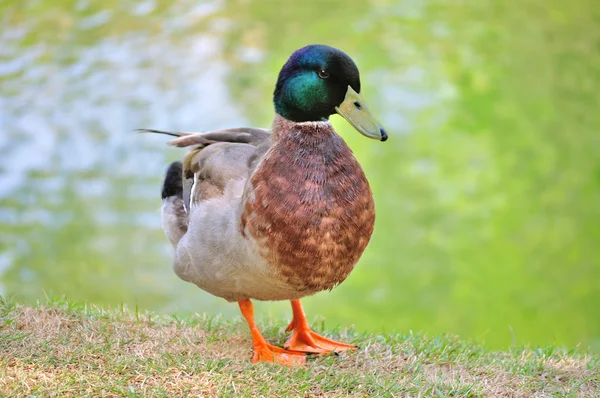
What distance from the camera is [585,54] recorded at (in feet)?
30.4

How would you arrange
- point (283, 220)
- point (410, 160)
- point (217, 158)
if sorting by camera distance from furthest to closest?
1. point (410, 160)
2. point (217, 158)
3. point (283, 220)

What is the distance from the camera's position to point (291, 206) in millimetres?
3234

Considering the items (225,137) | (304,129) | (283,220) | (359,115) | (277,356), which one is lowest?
(277,356)

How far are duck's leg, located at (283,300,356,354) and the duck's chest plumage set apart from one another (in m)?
0.38

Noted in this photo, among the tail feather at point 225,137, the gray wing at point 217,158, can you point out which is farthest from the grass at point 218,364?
the tail feather at point 225,137

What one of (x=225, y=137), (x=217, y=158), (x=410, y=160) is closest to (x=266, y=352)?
(x=217, y=158)

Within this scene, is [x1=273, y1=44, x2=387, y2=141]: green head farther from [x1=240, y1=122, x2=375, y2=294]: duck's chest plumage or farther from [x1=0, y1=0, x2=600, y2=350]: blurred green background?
[x1=0, y1=0, x2=600, y2=350]: blurred green background

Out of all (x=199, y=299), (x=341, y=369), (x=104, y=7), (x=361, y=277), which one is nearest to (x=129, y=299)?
(x=199, y=299)

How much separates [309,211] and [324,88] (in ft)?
1.75

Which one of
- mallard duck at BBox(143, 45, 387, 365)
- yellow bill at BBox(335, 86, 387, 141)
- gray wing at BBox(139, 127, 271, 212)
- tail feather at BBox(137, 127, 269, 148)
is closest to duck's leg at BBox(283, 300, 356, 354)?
mallard duck at BBox(143, 45, 387, 365)

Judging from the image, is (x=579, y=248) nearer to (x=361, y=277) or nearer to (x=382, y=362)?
(x=361, y=277)

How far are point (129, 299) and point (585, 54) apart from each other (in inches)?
223

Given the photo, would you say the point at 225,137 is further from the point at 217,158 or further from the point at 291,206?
the point at 291,206

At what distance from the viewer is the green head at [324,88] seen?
11.0 feet
